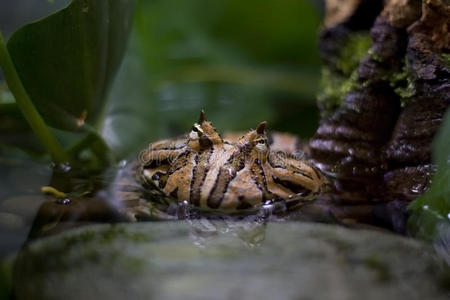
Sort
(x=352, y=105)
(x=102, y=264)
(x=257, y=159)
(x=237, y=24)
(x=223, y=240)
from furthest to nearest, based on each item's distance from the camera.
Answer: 1. (x=237, y=24)
2. (x=352, y=105)
3. (x=257, y=159)
4. (x=223, y=240)
5. (x=102, y=264)

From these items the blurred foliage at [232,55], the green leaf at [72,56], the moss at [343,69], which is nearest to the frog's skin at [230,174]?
the green leaf at [72,56]

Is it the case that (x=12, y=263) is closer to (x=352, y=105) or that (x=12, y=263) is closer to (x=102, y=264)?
(x=102, y=264)

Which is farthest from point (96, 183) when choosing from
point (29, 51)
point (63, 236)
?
point (63, 236)

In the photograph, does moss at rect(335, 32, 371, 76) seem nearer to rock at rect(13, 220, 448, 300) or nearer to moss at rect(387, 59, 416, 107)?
moss at rect(387, 59, 416, 107)

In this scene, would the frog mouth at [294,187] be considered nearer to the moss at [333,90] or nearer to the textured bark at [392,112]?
the textured bark at [392,112]

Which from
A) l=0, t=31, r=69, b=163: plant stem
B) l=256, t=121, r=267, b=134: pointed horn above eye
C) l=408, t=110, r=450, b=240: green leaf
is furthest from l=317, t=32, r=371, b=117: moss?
l=0, t=31, r=69, b=163: plant stem

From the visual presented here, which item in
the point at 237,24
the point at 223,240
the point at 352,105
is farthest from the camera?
the point at 237,24

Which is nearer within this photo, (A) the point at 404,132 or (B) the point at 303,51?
(A) the point at 404,132

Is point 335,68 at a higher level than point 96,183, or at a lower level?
higher

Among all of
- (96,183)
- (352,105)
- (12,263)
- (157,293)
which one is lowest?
(96,183)
